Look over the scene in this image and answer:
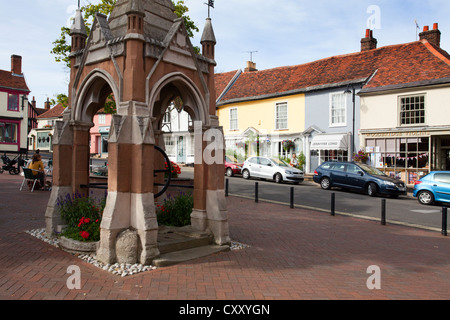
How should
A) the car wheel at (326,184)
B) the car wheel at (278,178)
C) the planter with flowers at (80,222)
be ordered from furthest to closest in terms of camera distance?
the car wheel at (278,178)
the car wheel at (326,184)
the planter with flowers at (80,222)

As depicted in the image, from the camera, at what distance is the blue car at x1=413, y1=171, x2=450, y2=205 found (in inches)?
Result: 559

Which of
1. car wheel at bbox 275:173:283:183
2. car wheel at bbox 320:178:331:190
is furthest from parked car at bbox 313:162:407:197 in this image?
car wheel at bbox 275:173:283:183

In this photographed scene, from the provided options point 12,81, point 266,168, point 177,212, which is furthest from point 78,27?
point 12,81

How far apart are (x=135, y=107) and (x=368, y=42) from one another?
25.5 metres

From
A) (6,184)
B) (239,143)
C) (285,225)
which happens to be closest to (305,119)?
(239,143)

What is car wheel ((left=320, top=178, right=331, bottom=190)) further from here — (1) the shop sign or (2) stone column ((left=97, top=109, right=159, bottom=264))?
(2) stone column ((left=97, top=109, right=159, bottom=264))

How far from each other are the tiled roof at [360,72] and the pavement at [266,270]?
15.0 m

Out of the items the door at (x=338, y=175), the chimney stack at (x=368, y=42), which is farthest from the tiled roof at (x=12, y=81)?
the door at (x=338, y=175)

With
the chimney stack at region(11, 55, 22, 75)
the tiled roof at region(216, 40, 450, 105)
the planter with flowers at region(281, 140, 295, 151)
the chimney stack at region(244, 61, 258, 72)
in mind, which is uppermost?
the chimney stack at region(11, 55, 22, 75)

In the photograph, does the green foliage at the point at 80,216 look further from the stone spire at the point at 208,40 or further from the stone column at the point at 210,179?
the stone spire at the point at 208,40

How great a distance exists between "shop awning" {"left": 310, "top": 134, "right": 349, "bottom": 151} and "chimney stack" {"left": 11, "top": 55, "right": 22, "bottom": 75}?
3363 cm

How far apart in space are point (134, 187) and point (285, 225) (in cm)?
508

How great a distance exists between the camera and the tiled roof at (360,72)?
69.8 ft

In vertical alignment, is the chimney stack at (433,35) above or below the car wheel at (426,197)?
above
